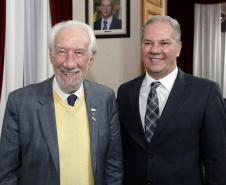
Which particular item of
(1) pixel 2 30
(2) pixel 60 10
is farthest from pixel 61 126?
(2) pixel 60 10

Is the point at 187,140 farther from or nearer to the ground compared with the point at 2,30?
nearer to the ground

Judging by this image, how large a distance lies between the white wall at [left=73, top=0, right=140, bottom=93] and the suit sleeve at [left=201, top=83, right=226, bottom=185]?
7.18 ft

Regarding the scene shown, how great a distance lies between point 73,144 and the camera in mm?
1526

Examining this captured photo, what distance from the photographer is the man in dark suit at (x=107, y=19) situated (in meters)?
3.66

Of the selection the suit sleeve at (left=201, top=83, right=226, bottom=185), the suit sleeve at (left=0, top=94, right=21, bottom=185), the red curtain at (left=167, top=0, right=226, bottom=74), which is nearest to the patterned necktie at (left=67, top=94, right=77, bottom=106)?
the suit sleeve at (left=0, top=94, right=21, bottom=185)

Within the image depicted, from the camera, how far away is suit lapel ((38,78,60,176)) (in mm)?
1458

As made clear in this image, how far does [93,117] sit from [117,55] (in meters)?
2.26

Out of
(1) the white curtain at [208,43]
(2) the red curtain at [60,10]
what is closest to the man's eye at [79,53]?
(2) the red curtain at [60,10]

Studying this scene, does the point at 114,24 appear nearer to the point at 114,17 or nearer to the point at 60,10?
the point at 114,17

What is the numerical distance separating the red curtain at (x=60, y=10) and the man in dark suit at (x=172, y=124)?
4.06 feet

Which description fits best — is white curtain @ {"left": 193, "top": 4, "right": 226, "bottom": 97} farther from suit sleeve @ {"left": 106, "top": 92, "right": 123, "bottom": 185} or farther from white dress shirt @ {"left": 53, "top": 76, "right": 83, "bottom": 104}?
white dress shirt @ {"left": 53, "top": 76, "right": 83, "bottom": 104}

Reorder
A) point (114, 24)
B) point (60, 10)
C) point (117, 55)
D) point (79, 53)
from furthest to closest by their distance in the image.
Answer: point (117, 55), point (114, 24), point (60, 10), point (79, 53)

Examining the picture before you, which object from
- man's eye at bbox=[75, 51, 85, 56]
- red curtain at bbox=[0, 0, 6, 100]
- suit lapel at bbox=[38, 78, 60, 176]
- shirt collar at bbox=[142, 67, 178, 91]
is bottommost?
suit lapel at bbox=[38, 78, 60, 176]

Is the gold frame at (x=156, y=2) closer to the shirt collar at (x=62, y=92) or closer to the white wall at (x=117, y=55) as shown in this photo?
the white wall at (x=117, y=55)
